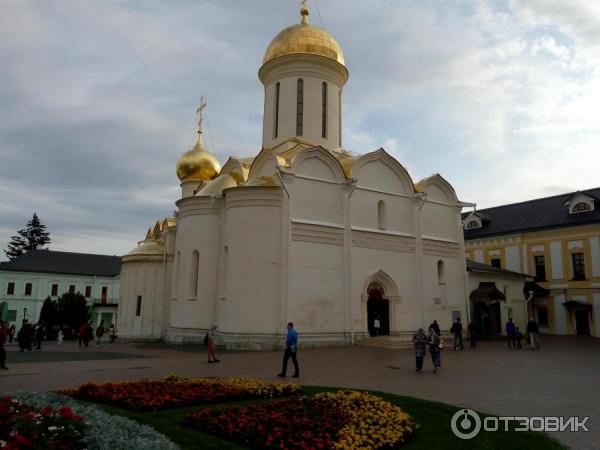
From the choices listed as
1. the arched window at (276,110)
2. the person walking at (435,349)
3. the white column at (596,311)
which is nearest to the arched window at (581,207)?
the white column at (596,311)

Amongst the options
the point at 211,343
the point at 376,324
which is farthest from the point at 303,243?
the point at 211,343

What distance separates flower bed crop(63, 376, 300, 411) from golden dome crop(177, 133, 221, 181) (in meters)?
20.3

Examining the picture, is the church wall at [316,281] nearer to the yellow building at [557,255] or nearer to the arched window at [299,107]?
the arched window at [299,107]

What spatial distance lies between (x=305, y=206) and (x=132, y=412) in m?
13.1

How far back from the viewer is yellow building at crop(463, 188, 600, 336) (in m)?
28.3

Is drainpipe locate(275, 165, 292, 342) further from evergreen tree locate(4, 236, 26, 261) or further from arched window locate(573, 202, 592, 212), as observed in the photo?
evergreen tree locate(4, 236, 26, 261)

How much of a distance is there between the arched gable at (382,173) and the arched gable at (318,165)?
1.04 meters

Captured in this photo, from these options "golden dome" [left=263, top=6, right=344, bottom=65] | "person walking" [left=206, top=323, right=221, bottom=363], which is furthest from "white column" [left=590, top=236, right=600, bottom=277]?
"person walking" [left=206, top=323, right=221, bottom=363]

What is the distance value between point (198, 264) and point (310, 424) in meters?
15.6

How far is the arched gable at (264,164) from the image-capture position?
771 inches

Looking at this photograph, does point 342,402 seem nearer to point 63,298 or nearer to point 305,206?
point 305,206

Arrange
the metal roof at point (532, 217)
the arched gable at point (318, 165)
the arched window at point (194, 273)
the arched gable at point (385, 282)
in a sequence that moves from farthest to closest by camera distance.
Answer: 1. the metal roof at point (532, 217)
2. the arched window at point (194, 273)
3. the arched gable at point (385, 282)
4. the arched gable at point (318, 165)

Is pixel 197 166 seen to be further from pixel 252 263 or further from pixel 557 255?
pixel 557 255

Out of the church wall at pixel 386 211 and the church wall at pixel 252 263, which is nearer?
the church wall at pixel 252 263
